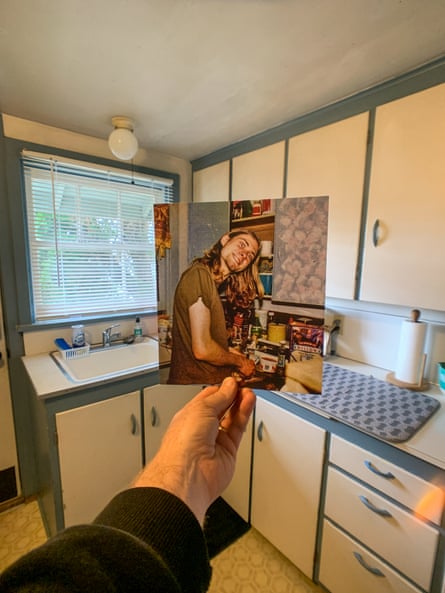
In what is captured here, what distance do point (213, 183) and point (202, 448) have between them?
1771 millimetres

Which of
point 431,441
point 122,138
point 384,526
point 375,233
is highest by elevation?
point 122,138

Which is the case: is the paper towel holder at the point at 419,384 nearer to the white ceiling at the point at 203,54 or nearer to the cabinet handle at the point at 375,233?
the cabinet handle at the point at 375,233

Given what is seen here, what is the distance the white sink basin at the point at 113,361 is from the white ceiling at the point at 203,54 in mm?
1340

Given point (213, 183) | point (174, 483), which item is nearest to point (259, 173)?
point (213, 183)

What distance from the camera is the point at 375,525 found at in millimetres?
991

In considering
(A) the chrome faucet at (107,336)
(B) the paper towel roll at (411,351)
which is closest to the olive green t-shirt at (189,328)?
(B) the paper towel roll at (411,351)

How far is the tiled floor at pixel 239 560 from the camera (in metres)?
1.28

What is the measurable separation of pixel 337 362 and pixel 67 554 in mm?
1522

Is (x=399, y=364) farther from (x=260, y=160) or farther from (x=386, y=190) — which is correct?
(x=260, y=160)

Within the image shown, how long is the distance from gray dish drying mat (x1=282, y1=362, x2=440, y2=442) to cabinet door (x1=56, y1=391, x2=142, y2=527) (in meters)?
0.91

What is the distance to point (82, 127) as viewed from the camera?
1.58 m

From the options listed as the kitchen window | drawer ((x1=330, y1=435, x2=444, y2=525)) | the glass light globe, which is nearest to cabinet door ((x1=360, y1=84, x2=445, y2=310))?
drawer ((x1=330, y1=435, x2=444, y2=525))

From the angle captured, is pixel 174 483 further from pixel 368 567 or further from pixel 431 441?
pixel 368 567

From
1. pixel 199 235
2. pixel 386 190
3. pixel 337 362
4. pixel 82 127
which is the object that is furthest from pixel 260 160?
pixel 337 362
